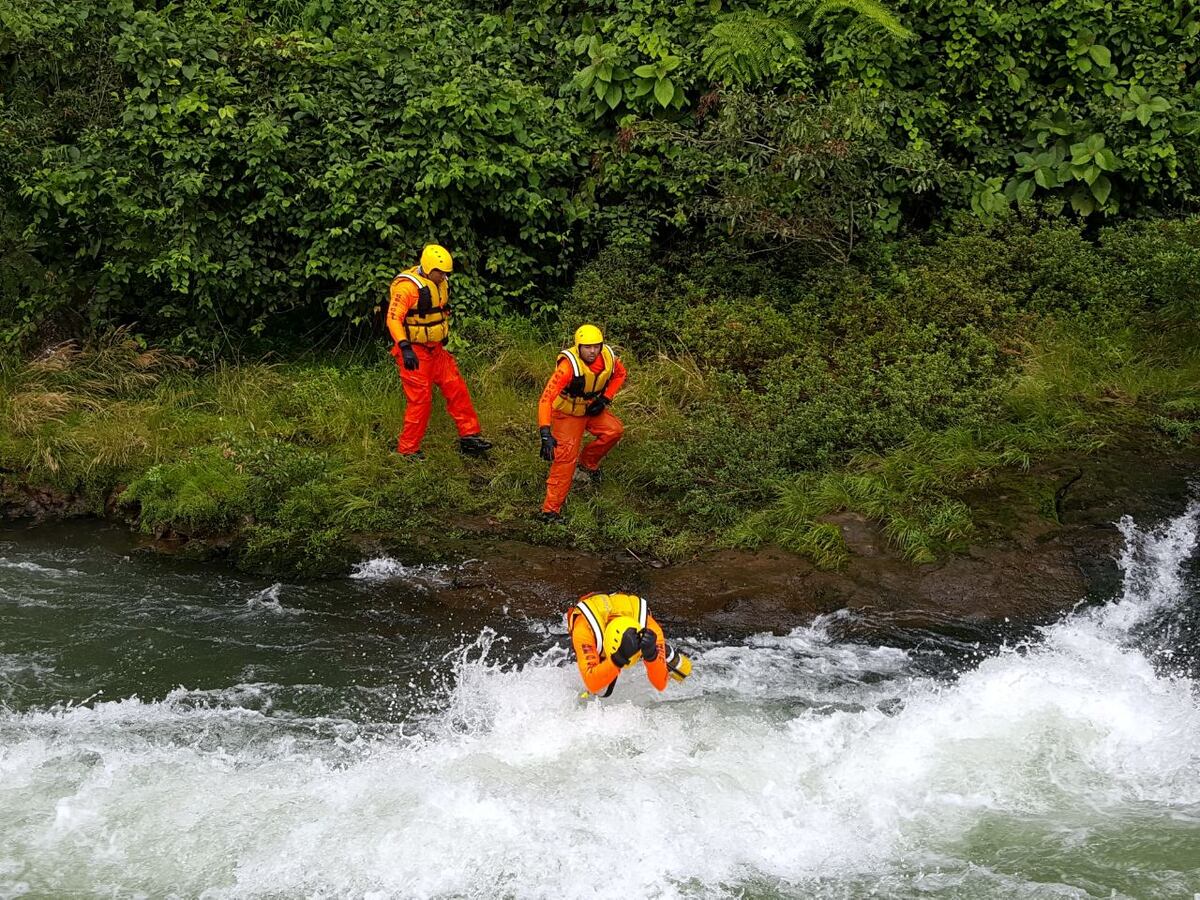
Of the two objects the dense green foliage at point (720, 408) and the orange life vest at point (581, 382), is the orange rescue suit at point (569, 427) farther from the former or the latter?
the dense green foliage at point (720, 408)

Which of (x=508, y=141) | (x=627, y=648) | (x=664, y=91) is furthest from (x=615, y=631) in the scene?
(x=664, y=91)

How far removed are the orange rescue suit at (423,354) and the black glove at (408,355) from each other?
0.05 m

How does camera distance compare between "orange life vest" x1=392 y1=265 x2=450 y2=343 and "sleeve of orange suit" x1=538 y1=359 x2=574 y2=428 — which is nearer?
"sleeve of orange suit" x1=538 y1=359 x2=574 y2=428

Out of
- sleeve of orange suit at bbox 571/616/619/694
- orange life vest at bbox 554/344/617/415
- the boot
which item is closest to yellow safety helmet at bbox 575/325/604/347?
orange life vest at bbox 554/344/617/415

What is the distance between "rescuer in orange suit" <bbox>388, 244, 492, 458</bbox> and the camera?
9094 mm

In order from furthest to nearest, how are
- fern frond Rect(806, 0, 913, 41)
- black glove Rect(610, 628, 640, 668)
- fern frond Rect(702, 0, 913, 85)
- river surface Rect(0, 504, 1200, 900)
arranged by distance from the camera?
fern frond Rect(702, 0, 913, 85) < fern frond Rect(806, 0, 913, 41) < black glove Rect(610, 628, 640, 668) < river surface Rect(0, 504, 1200, 900)

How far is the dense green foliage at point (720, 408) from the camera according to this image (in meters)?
9.08

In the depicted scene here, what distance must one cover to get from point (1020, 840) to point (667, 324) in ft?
20.8

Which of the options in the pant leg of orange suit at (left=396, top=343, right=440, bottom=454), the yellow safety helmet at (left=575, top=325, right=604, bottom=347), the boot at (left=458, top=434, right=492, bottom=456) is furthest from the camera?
the boot at (left=458, top=434, right=492, bottom=456)

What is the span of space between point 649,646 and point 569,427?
282 centimetres

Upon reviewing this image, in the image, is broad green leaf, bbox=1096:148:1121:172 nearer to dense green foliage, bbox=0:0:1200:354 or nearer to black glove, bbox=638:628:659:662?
dense green foliage, bbox=0:0:1200:354

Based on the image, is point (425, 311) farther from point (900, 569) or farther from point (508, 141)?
point (900, 569)

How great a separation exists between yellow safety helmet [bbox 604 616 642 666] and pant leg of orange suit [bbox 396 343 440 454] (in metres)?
3.51

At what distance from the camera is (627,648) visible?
6293 mm
